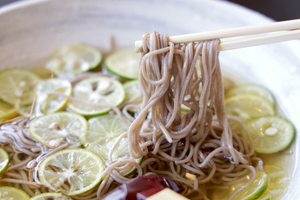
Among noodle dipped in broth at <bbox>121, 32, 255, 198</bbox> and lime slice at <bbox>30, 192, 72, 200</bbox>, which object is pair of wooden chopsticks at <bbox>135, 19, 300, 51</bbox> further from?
lime slice at <bbox>30, 192, 72, 200</bbox>

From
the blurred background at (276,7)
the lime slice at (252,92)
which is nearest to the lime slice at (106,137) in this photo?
the lime slice at (252,92)

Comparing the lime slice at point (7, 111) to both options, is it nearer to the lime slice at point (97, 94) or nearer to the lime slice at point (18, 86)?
the lime slice at point (18, 86)

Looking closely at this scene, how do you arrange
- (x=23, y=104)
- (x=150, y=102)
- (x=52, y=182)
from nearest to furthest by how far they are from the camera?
(x=150, y=102) → (x=52, y=182) → (x=23, y=104)

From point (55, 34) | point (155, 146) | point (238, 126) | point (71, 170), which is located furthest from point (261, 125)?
point (55, 34)

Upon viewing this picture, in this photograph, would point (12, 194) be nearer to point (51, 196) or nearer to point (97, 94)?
point (51, 196)

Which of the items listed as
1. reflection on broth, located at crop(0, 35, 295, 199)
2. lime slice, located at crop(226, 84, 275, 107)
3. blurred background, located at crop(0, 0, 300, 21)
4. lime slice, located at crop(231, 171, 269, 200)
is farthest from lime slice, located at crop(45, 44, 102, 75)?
lime slice, located at crop(231, 171, 269, 200)

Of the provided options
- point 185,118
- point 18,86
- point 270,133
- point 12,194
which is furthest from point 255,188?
point 18,86

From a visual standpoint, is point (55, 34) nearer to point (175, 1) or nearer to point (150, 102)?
point (175, 1)
